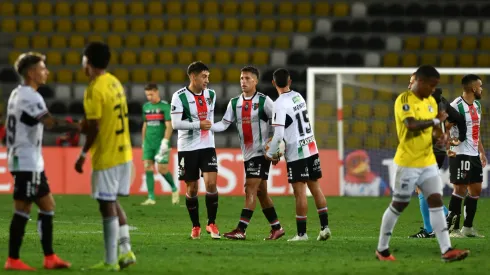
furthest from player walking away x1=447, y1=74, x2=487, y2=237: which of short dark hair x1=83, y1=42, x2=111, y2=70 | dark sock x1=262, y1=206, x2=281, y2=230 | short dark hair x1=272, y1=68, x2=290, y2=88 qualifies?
short dark hair x1=83, y1=42, x2=111, y2=70

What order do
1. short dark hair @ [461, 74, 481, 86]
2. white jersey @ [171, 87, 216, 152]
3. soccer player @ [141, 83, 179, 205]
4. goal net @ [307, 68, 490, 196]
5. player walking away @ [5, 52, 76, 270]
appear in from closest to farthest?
player walking away @ [5, 52, 76, 270] < white jersey @ [171, 87, 216, 152] < short dark hair @ [461, 74, 481, 86] < soccer player @ [141, 83, 179, 205] < goal net @ [307, 68, 490, 196]

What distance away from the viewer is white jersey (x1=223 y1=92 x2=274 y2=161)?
490 inches

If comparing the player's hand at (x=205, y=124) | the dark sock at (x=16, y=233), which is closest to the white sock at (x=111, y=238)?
the dark sock at (x=16, y=233)

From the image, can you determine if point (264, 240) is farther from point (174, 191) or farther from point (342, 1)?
point (342, 1)

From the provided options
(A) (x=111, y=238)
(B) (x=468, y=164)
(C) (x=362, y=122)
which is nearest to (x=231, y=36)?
(C) (x=362, y=122)

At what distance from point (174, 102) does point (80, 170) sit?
387 cm

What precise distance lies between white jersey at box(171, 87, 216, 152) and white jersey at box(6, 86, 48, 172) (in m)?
3.58

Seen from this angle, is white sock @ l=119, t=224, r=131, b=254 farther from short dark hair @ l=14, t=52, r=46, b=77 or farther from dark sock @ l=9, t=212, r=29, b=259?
short dark hair @ l=14, t=52, r=46, b=77

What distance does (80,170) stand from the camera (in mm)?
8836

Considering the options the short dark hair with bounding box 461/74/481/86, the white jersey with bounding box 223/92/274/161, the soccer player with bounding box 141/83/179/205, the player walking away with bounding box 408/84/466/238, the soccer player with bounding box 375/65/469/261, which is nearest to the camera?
the soccer player with bounding box 375/65/469/261

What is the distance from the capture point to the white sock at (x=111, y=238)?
8867 mm

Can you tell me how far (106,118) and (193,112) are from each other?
3.75 meters

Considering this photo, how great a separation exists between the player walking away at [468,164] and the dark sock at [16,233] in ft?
20.2

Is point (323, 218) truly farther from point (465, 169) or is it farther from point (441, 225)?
point (441, 225)
